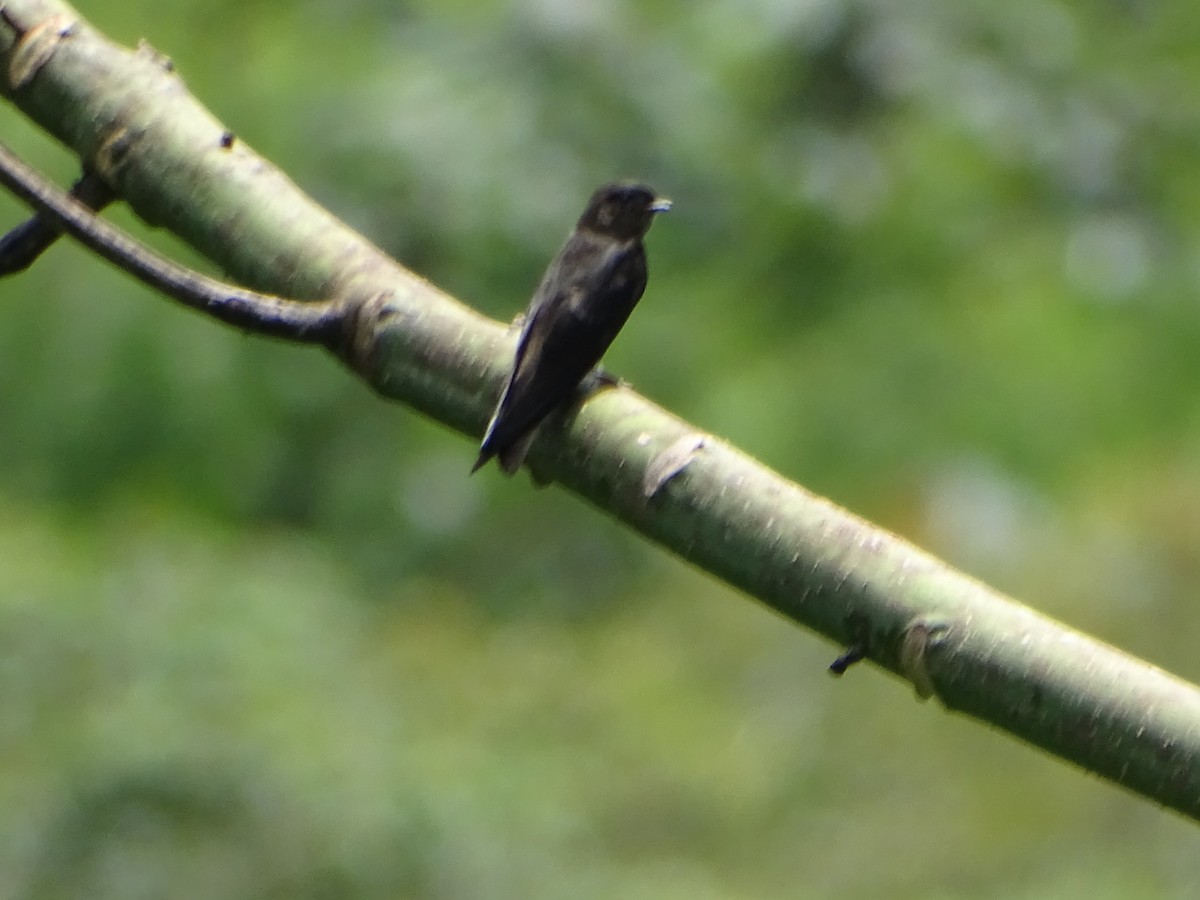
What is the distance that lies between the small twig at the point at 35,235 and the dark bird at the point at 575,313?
437 millimetres

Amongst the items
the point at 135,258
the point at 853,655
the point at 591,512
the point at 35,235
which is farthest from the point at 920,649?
the point at 591,512

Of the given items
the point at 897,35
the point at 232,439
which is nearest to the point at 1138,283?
the point at 897,35

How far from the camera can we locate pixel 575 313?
2.17 meters

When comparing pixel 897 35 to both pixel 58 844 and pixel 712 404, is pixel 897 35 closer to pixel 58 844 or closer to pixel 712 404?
pixel 712 404

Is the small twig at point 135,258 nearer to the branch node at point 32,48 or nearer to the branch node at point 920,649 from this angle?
the branch node at point 32,48

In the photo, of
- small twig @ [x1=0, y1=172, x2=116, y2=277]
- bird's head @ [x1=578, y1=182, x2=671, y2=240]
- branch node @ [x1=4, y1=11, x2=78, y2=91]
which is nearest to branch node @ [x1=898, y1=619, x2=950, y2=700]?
small twig @ [x1=0, y1=172, x2=116, y2=277]

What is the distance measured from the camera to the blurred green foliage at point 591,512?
11.1 ft

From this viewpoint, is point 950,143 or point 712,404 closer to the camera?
point 712,404

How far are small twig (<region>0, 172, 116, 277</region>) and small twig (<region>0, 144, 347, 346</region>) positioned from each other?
95mm

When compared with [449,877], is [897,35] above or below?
above

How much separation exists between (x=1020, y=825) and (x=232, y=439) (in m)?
2.48

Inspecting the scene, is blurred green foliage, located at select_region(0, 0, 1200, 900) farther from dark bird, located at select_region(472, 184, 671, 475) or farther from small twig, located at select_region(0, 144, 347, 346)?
small twig, located at select_region(0, 144, 347, 346)

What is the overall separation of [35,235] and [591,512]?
394 centimetres

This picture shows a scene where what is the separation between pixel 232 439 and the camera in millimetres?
5008
